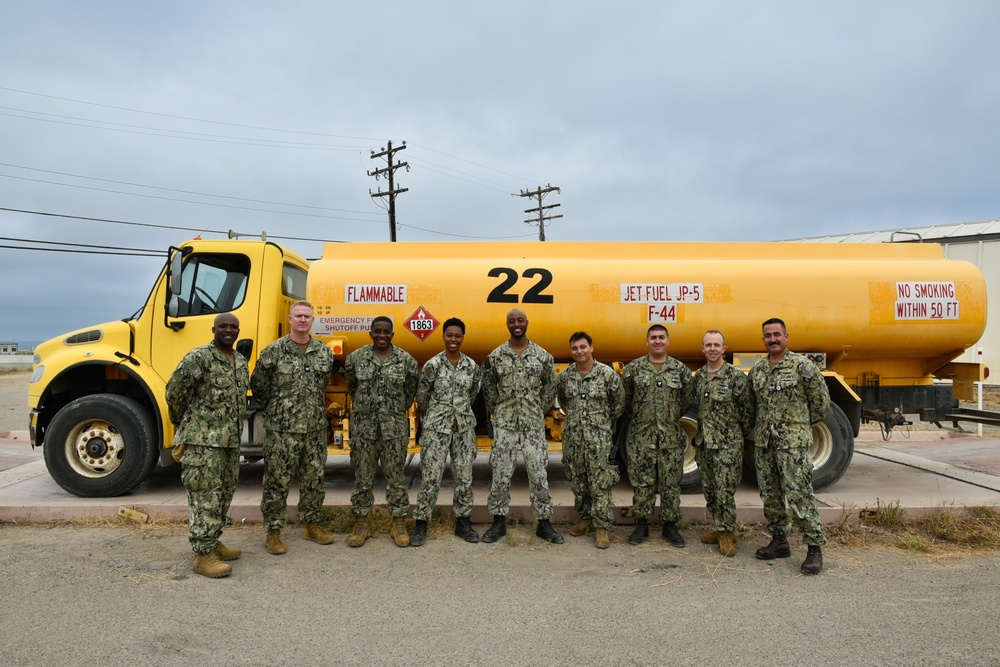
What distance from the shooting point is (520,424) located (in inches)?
202

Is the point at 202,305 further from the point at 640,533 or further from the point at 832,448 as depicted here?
the point at 832,448

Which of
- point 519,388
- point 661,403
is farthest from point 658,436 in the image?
point 519,388

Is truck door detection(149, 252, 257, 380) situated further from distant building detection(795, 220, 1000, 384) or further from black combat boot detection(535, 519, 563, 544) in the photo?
distant building detection(795, 220, 1000, 384)

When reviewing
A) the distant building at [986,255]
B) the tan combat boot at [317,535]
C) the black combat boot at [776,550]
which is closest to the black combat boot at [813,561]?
the black combat boot at [776,550]

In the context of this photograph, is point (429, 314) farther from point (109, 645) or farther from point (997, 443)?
point (997, 443)

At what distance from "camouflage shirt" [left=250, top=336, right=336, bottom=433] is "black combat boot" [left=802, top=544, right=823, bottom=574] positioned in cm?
385

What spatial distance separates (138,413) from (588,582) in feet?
15.7

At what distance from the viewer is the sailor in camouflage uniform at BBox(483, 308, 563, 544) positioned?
201 inches

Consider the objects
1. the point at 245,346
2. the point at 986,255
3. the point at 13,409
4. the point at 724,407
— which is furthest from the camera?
the point at 986,255

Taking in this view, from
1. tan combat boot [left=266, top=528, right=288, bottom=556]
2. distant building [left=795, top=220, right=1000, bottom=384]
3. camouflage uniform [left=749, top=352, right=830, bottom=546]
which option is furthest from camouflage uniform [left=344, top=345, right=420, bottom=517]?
distant building [left=795, top=220, right=1000, bottom=384]

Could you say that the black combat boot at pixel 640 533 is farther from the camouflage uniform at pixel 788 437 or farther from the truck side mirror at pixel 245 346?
the truck side mirror at pixel 245 346

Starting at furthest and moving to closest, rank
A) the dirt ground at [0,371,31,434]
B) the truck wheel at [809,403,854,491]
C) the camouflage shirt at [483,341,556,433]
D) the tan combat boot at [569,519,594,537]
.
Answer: the dirt ground at [0,371,31,434] → the truck wheel at [809,403,854,491] → the tan combat boot at [569,519,594,537] → the camouflage shirt at [483,341,556,433]

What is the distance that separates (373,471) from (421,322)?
1906 mm

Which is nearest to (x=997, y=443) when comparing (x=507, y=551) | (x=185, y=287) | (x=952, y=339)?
(x=952, y=339)
